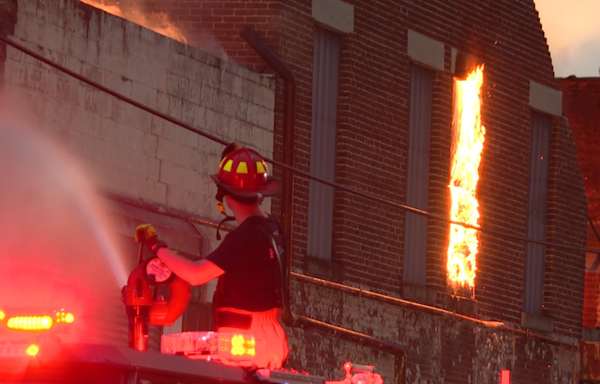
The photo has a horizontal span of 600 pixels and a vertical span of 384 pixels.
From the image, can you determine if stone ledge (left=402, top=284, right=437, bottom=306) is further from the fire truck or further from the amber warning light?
the amber warning light

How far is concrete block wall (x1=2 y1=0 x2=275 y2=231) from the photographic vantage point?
12914 mm

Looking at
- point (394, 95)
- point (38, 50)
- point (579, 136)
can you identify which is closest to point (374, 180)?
point (394, 95)

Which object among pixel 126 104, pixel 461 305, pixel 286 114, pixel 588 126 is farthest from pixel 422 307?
pixel 588 126

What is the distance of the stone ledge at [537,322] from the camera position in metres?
21.4

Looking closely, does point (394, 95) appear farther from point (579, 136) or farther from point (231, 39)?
point (579, 136)

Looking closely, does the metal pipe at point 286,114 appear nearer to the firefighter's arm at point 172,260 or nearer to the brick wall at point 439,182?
the brick wall at point 439,182

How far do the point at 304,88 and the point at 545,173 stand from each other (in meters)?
6.15

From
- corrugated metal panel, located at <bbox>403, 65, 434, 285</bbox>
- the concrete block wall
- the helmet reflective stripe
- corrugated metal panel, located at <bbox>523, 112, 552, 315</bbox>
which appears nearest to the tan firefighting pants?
the helmet reflective stripe

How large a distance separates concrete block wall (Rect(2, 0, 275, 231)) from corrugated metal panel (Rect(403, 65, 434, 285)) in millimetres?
3571

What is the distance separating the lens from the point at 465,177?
20125 millimetres

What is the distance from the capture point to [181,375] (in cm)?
585

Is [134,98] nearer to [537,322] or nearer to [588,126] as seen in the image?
[537,322]

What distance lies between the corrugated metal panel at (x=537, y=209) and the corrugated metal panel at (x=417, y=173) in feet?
8.99

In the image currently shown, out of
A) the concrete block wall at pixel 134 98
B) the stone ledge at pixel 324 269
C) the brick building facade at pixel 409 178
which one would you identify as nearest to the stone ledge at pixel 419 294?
the brick building facade at pixel 409 178
